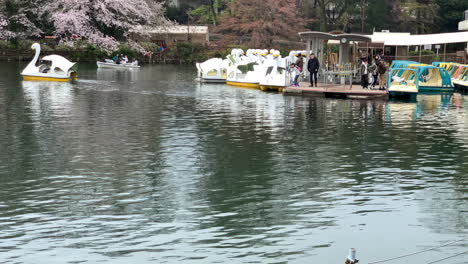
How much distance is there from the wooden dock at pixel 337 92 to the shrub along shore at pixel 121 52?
3245cm

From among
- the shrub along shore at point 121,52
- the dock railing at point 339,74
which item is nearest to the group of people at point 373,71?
the dock railing at point 339,74

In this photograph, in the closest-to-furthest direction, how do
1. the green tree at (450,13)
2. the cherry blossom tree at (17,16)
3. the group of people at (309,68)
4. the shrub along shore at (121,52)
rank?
the group of people at (309,68) → the cherry blossom tree at (17,16) → the shrub along shore at (121,52) → the green tree at (450,13)

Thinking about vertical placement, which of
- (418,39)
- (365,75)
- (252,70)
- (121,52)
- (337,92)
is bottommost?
(337,92)

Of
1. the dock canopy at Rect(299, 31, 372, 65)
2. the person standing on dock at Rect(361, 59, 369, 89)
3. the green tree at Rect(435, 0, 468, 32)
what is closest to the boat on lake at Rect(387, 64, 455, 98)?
the person standing on dock at Rect(361, 59, 369, 89)

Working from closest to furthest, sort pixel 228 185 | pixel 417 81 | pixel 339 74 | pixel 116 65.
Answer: pixel 228 185 → pixel 417 81 → pixel 339 74 → pixel 116 65

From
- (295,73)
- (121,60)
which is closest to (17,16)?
(121,60)

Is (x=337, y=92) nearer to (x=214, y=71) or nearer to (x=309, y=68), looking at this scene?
(x=309, y=68)

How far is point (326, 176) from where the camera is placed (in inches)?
645

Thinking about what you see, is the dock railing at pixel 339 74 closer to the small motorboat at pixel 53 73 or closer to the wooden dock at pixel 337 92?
the wooden dock at pixel 337 92

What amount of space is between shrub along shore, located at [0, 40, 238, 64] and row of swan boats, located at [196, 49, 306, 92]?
69.7 feet

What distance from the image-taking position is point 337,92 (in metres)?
36.1

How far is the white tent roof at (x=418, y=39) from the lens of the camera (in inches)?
2344

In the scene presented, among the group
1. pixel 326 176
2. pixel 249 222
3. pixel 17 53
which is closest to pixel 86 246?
pixel 249 222

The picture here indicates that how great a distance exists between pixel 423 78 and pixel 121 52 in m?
38.1
